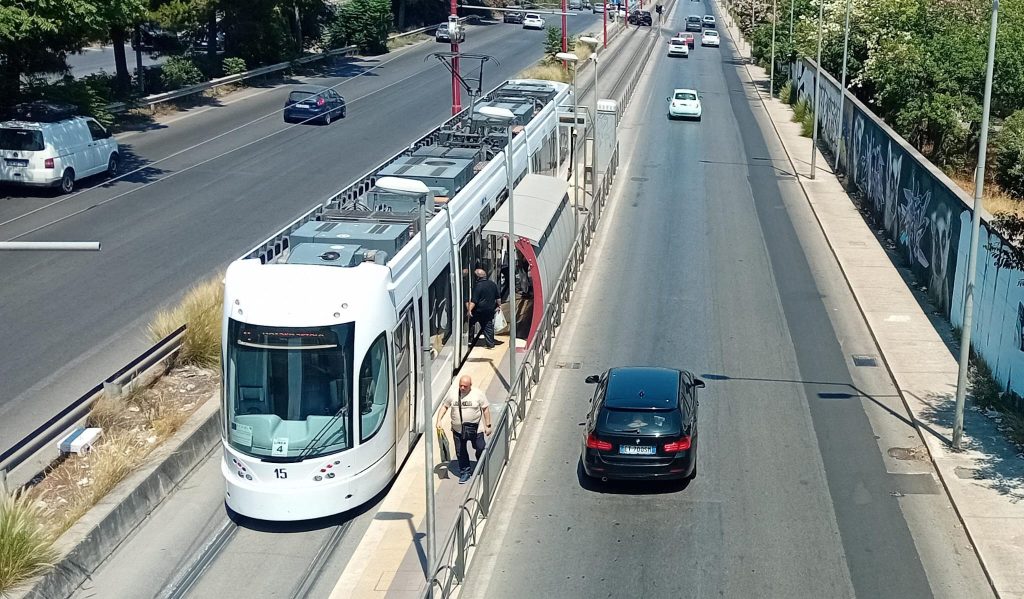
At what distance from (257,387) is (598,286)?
1342 centimetres

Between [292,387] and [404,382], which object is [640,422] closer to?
[404,382]

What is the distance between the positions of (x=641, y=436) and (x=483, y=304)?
6525mm

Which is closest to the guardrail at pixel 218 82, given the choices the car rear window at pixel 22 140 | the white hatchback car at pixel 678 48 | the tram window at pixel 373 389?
the car rear window at pixel 22 140

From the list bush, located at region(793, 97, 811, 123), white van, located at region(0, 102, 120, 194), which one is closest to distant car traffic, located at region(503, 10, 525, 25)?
bush, located at region(793, 97, 811, 123)

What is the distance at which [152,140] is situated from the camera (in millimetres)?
42969

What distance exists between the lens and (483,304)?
21375mm

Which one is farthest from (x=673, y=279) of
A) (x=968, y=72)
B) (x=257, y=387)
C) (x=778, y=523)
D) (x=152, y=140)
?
(x=152, y=140)

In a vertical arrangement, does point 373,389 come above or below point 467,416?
above

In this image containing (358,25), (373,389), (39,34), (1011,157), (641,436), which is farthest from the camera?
(358,25)

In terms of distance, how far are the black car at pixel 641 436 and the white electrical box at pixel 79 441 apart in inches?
289

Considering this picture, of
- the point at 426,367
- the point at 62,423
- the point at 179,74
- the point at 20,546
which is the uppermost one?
the point at 179,74

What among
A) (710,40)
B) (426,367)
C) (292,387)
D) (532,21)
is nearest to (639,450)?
(426,367)

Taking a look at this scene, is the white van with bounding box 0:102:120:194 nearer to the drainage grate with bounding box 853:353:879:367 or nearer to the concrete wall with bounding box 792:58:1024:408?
the drainage grate with bounding box 853:353:879:367

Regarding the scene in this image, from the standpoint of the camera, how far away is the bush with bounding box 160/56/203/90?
51938mm
